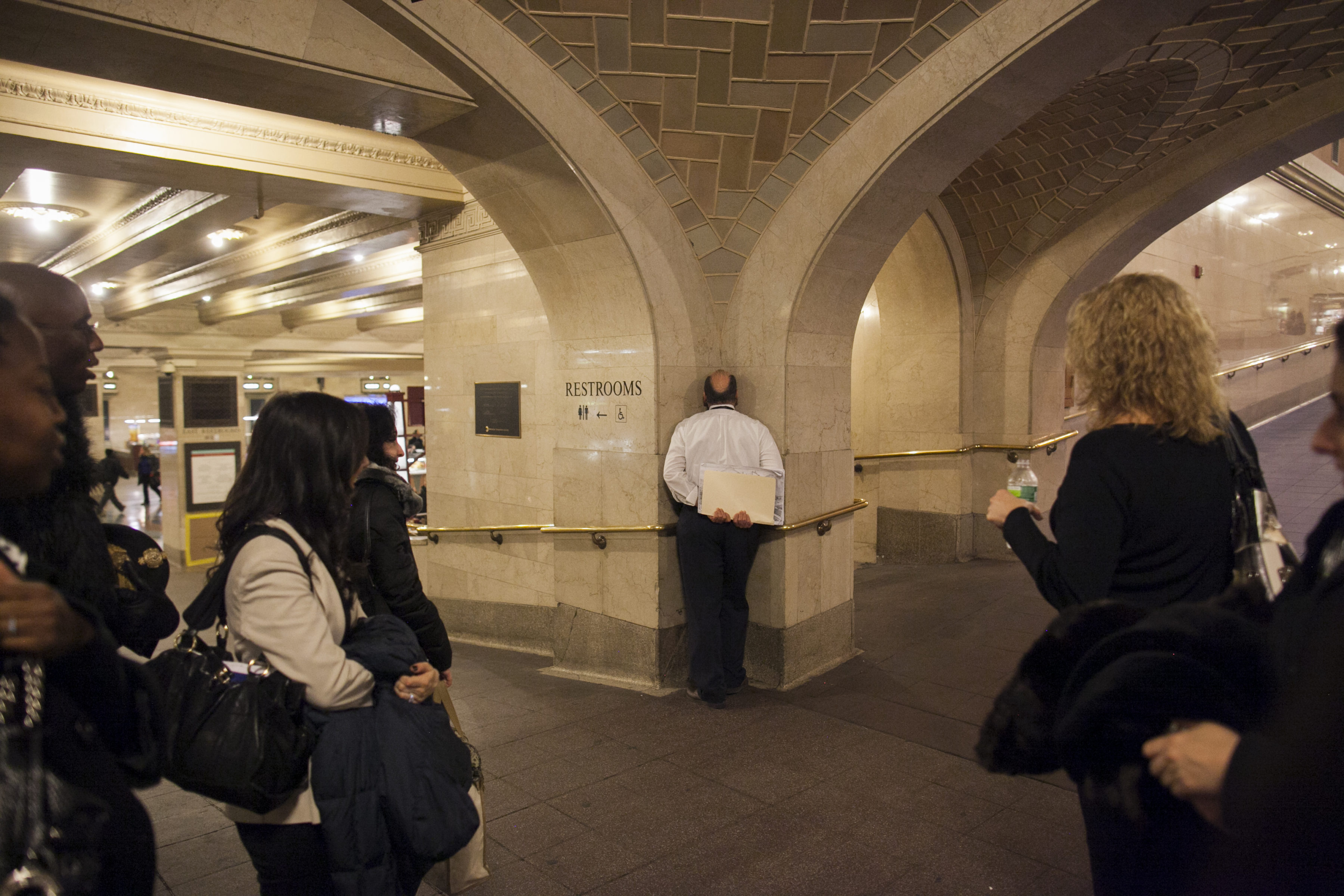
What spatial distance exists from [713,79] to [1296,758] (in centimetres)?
398

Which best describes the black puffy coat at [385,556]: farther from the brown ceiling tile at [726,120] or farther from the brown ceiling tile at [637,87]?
the brown ceiling tile at [726,120]

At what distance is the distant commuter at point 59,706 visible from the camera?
955 millimetres

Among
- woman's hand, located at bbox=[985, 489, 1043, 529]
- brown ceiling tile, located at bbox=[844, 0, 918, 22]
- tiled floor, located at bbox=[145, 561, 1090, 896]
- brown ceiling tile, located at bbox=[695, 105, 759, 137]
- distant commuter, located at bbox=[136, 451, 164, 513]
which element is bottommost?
tiled floor, located at bbox=[145, 561, 1090, 896]

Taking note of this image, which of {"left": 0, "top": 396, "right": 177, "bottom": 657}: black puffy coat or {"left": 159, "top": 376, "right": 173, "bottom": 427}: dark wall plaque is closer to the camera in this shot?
{"left": 0, "top": 396, "right": 177, "bottom": 657}: black puffy coat

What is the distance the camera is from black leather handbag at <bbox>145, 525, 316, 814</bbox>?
1.54 metres

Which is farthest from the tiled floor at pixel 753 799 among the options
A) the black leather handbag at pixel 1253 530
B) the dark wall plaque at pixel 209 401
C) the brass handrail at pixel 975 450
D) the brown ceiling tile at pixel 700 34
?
the dark wall plaque at pixel 209 401

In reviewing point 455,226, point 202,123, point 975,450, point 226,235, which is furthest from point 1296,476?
point 226,235

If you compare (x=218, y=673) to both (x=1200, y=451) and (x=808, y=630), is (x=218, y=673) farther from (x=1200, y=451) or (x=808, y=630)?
(x=808, y=630)

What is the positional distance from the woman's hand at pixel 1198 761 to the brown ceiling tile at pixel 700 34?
12.5 feet

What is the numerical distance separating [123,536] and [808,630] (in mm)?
3616

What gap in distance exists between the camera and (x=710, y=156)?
449 cm

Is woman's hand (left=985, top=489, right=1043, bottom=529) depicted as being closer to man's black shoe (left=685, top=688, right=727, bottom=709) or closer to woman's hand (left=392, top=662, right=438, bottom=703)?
woman's hand (left=392, top=662, right=438, bottom=703)

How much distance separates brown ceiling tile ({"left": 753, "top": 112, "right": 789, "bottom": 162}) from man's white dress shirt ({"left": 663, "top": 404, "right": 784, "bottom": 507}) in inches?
55.3

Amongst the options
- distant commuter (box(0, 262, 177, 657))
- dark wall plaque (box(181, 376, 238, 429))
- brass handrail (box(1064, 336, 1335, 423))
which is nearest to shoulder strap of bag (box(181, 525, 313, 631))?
distant commuter (box(0, 262, 177, 657))
